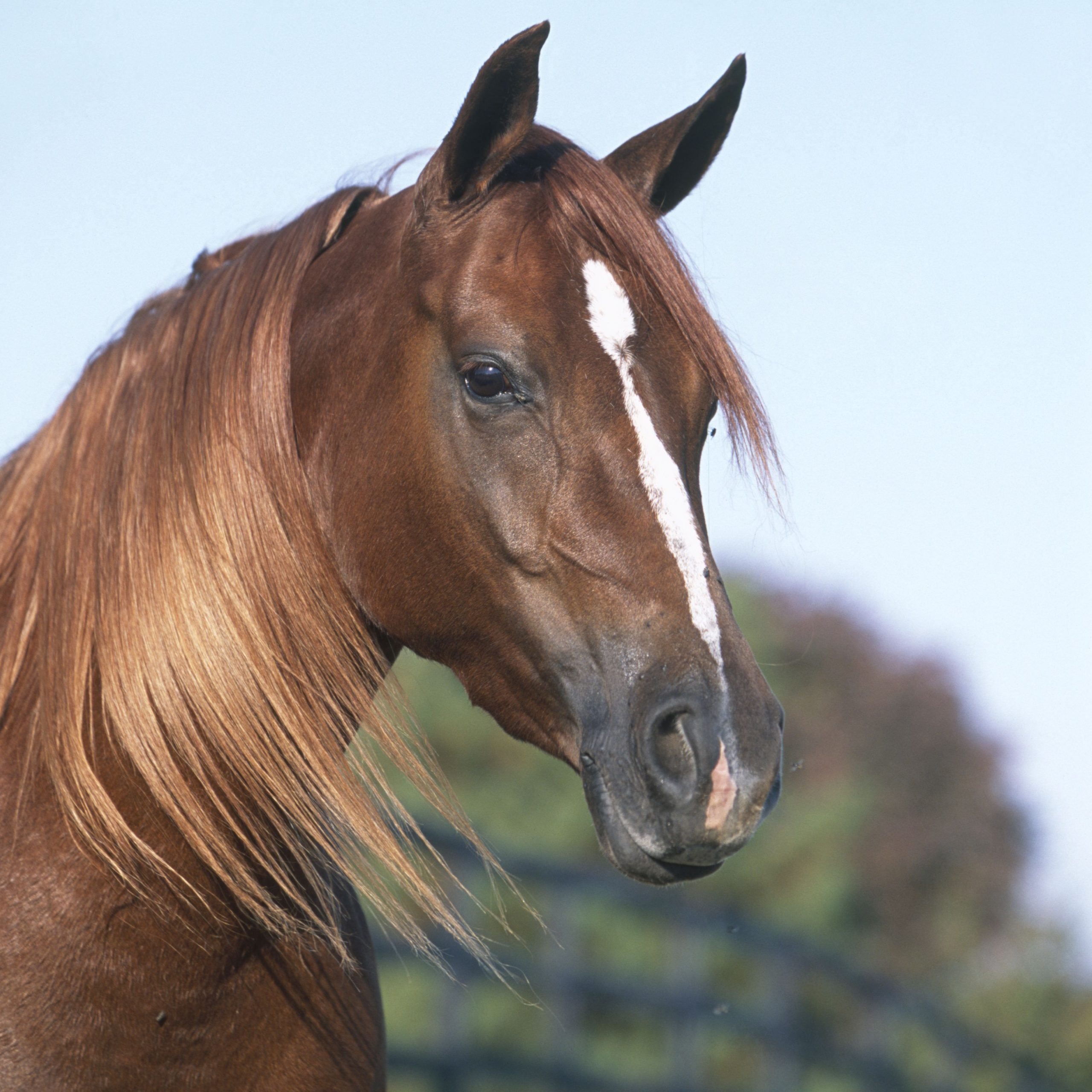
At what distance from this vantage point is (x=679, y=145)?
2.26 meters

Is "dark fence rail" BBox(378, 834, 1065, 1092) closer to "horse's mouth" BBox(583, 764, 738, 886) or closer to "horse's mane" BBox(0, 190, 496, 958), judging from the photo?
"horse's mane" BBox(0, 190, 496, 958)

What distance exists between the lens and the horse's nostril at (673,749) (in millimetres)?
1613

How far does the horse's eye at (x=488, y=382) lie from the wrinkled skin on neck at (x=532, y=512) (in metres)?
0.01

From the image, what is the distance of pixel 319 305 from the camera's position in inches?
82.3

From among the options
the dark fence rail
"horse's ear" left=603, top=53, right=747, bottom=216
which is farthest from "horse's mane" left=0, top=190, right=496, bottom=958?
the dark fence rail

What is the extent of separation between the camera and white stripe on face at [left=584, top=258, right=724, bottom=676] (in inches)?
67.1

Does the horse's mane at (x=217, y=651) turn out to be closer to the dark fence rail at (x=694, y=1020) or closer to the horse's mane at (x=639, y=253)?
the horse's mane at (x=639, y=253)

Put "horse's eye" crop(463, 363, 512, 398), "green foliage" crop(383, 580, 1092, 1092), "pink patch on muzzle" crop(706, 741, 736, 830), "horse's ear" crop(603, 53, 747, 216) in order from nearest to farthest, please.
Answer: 1. "pink patch on muzzle" crop(706, 741, 736, 830)
2. "horse's eye" crop(463, 363, 512, 398)
3. "horse's ear" crop(603, 53, 747, 216)
4. "green foliage" crop(383, 580, 1092, 1092)

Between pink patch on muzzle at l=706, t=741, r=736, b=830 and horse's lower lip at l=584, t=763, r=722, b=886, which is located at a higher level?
pink patch on muzzle at l=706, t=741, r=736, b=830

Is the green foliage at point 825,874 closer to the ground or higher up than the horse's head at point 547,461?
higher up

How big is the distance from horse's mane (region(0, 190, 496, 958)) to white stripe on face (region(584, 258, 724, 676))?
0.56 meters

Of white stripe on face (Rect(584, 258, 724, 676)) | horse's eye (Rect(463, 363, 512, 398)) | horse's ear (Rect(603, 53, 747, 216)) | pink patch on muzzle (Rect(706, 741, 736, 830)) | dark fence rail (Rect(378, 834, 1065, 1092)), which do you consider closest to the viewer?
pink patch on muzzle (Rect(706, 741, 736, 830))

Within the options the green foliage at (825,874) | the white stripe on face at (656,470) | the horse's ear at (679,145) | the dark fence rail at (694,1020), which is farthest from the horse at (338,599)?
the dark fence rail at (694,1020)

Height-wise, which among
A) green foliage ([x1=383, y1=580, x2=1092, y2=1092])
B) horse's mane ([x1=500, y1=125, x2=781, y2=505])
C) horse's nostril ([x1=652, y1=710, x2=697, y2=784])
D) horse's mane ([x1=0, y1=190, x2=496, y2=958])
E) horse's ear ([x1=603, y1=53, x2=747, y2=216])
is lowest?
horse's mane ([x1=0, y1=190, x2=496, y2=958])
